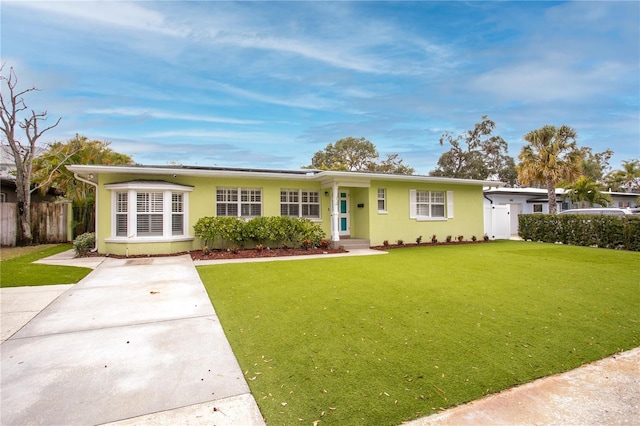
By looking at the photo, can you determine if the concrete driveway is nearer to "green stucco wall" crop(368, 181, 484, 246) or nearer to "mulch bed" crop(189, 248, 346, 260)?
"mulch bed" crop(189, 248, 346, 260)

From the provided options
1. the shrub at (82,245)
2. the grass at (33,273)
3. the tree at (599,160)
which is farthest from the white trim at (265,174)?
the tree at (599,160)

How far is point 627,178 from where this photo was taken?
120 feet

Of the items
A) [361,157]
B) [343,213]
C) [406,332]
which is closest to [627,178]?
[361,157]

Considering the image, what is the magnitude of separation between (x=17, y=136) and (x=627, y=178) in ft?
171

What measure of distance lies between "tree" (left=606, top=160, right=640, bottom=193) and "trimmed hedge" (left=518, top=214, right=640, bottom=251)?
3003 centimetres

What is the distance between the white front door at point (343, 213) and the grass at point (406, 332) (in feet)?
22.5

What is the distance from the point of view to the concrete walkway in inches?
97.0

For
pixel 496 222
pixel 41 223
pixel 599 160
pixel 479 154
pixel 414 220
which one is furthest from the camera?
pixel 599 160

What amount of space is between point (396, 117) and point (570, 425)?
28216 millimetres

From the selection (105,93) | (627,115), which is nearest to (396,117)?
(627,115)

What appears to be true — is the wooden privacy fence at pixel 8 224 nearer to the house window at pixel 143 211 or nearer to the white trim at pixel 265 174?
the white trim at pixel 265 174

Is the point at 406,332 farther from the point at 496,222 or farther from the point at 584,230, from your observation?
the point at 496,222

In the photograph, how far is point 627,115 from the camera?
2052 centimetres

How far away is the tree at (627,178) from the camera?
3653cm
